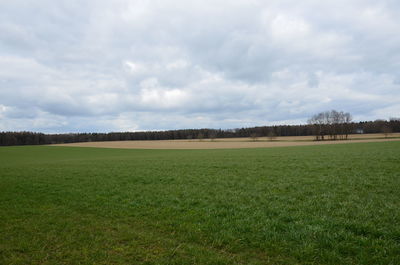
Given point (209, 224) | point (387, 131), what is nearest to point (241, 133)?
point (387, 131)

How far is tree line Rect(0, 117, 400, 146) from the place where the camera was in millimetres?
A: 105625

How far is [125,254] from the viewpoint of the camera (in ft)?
17.7

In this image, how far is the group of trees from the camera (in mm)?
103625

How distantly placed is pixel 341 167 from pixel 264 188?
914 cm

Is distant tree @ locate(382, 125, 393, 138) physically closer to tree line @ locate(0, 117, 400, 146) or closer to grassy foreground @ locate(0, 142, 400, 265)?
tree line @ locate(0, 117, 400, 146)

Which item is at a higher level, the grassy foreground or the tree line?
the tree line

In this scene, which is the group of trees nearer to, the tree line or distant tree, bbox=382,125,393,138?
the tree line

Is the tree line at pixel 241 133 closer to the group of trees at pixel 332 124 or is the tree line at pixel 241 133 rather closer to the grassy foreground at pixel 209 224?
the group of trees at pixel 332 124

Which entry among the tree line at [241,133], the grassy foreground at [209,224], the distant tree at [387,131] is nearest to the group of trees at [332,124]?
the tree line at [241,133]

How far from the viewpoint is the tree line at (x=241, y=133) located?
106m

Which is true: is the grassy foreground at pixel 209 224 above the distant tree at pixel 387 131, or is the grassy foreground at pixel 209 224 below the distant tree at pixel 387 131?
below

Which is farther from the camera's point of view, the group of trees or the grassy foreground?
the group of trees

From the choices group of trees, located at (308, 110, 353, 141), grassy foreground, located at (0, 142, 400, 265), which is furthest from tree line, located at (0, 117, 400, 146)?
grassy foreground, located at (0, 142, 400, 265)

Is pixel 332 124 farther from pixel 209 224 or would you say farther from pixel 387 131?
pixel 209 224
